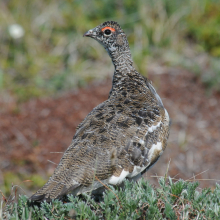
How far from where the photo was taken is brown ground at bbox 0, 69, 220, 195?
22.5 feet

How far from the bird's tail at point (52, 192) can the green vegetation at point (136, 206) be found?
60 mm

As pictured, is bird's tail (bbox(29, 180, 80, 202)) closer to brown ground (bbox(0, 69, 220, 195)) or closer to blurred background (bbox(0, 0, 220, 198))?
blurred background (bbox(0, 0, 220, 198))

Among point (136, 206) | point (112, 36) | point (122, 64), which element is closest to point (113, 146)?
point (136, 206)

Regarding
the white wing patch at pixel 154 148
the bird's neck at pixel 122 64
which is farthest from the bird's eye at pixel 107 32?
the white wing patch at pixel 154 148

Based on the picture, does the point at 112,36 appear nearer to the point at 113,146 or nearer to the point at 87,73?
the point at 113,146

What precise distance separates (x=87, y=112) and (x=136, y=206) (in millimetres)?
4852

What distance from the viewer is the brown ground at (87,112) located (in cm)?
686

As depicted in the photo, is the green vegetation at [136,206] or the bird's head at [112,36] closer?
the green vegetation at [136,206]

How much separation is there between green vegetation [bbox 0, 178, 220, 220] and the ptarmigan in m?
0.13

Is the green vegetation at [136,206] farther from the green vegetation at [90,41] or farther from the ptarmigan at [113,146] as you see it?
the green vegetation at [90,41]

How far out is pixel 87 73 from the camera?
29.9 ft

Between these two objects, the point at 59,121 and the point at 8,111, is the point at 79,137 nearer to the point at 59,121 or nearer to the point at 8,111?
the point at 59,121

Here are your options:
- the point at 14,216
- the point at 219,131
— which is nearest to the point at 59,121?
the point at 219,131

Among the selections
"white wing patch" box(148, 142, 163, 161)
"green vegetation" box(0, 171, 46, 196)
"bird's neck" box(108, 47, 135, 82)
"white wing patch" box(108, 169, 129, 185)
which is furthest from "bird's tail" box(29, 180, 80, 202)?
"green vegetation" box(0, 171, 46, 196)
